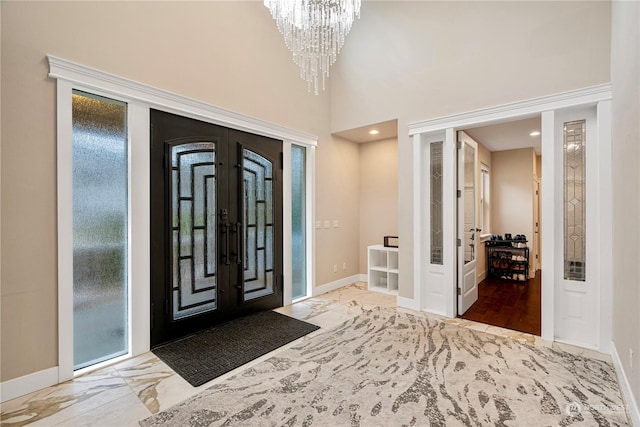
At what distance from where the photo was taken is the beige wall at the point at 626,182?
6.05 ft

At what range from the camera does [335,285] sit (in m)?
4.99

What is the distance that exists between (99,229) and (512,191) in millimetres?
7083

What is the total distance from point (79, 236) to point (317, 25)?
2955mm

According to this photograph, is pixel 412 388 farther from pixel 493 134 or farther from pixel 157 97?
pixel 493 134

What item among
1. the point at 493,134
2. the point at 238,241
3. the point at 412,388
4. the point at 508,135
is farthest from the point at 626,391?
the point at 508,135

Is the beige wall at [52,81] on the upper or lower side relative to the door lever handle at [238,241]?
upper

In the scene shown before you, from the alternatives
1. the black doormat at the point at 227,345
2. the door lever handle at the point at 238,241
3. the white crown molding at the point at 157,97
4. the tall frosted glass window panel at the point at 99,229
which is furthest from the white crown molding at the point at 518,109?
the tall frosted glass window panel at the point at 99,229

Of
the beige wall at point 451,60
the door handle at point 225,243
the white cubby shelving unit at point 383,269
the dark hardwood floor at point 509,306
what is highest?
the beige wall at point 451,60

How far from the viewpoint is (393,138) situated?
5.17 metres

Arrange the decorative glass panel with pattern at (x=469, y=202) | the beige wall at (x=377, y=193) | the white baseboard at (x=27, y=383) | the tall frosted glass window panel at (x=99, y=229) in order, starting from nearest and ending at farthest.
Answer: the white baseboard at (x=27, y=383), the tall frosted glass window panel at (x=99, y=229), the decorative glass panel with pattern at (x=469, y=202), the beige wall at (x=377, y=193)

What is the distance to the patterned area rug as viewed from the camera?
1.89m

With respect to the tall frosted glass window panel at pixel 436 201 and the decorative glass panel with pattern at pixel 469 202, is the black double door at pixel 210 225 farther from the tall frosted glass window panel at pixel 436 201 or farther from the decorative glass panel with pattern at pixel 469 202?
the decorative glass panel with pattern at pixel 469 202

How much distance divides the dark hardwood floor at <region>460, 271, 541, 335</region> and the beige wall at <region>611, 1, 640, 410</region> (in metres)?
0.96

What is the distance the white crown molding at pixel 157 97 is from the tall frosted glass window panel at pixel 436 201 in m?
2.00
